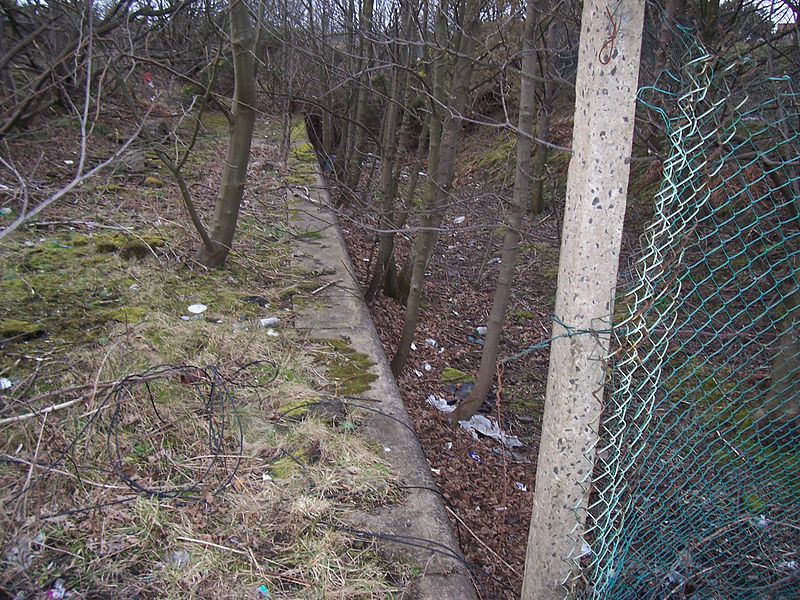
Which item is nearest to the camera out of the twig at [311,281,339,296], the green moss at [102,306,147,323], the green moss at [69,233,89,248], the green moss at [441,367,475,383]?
the green moss at [102,306,147,323]

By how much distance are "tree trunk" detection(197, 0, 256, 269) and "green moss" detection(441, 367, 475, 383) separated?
2.25 metres

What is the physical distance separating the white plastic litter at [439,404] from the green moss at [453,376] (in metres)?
0.36

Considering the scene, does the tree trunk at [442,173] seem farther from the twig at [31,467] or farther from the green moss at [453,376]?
the twig at [31,467]

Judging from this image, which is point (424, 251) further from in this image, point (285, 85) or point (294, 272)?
point (285, 85)

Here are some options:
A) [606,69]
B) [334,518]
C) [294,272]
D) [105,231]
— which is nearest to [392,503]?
[334,518]

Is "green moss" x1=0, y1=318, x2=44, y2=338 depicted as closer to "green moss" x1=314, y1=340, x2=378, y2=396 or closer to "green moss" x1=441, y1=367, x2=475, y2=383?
"green moss" x1=314, y1=340, x2=378, y2=396

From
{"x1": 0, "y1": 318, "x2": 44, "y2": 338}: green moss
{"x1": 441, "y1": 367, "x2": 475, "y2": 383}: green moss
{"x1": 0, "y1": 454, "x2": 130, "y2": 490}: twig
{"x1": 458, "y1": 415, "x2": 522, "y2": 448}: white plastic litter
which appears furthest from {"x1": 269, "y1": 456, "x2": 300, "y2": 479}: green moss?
{"x1": 441, "y1": 367, "x2": 475, "y2": 383}: green moss

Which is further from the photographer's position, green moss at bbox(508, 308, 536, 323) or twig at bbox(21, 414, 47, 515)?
green moss at bbox(508, 308, 536, 323)

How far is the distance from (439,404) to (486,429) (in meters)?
0.46

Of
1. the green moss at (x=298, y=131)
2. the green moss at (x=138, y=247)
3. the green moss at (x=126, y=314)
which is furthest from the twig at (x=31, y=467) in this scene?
the green moss at (x=298, y=131)

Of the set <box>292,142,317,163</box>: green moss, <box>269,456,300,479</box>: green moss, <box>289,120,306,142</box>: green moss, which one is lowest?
<box>269,456,300,479</box>: green moss

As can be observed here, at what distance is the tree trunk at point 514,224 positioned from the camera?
400 centimetres

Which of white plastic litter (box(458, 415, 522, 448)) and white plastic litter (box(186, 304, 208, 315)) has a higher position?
white plastic litter (box(186, 304, 208, 315))

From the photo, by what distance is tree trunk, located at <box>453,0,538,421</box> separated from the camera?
400 centimetres
